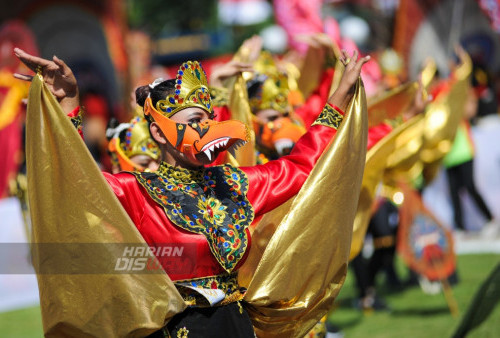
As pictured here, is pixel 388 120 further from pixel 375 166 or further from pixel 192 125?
pixel 192 125

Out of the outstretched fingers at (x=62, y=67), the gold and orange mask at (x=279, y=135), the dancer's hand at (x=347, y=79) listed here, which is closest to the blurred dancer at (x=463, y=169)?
the gold and orange mask at (x=279, y=135)

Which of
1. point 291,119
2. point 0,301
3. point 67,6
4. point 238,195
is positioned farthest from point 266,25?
point 238,195

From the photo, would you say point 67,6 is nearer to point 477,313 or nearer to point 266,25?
point 266,25

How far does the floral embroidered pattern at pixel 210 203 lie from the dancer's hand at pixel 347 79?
555 mm

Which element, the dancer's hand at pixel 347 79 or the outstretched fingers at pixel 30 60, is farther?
the dancer's hand at pixel 347 79

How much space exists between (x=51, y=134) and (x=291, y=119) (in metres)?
2.11

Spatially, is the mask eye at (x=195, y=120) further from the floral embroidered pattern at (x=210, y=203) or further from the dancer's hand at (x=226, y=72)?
the dancer's hand at (x=226, y=72)

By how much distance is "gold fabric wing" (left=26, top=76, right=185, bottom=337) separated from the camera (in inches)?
112

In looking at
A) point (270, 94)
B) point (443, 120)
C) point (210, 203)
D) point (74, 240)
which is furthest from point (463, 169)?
point (74, 240)

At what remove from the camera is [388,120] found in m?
4.44

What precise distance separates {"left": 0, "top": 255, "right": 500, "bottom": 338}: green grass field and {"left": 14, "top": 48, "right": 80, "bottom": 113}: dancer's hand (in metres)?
2.87

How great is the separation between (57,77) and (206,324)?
107cm

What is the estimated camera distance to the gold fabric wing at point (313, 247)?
10.7ft

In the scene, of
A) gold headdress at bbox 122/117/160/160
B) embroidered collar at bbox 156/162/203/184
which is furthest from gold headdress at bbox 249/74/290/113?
embroidered collar at bbox 156/162/203/184
